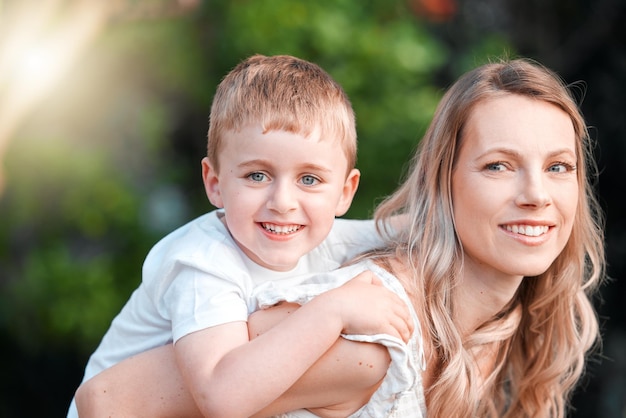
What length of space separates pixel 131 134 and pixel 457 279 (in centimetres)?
439

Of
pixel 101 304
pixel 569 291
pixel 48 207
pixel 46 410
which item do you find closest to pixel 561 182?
pixel 569 291

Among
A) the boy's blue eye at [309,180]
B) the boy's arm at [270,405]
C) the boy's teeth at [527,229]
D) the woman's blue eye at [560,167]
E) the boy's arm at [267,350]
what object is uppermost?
the woman's blue eye at [560,167]

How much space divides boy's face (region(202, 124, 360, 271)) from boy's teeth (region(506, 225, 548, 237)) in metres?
0.47

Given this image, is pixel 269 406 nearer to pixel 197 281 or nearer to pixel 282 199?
pixel 197 281

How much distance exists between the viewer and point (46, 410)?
6.11 metres

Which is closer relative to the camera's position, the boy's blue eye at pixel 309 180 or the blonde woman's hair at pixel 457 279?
the boy's blue eye at pixel 309 180

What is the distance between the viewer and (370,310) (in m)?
2.02

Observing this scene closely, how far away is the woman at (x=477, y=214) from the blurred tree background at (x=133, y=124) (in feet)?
10.6

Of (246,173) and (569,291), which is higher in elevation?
(246,173)

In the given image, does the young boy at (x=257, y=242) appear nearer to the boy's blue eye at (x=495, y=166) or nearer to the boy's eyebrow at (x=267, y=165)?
the boy's eyebrow at (x=267, y=165)

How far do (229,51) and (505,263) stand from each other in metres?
4.08

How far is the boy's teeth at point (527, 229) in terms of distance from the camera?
2.21 m

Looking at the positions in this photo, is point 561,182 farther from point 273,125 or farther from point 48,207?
point 48,207

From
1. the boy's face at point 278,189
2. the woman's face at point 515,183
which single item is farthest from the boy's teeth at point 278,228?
the woman's face at point 515,183
